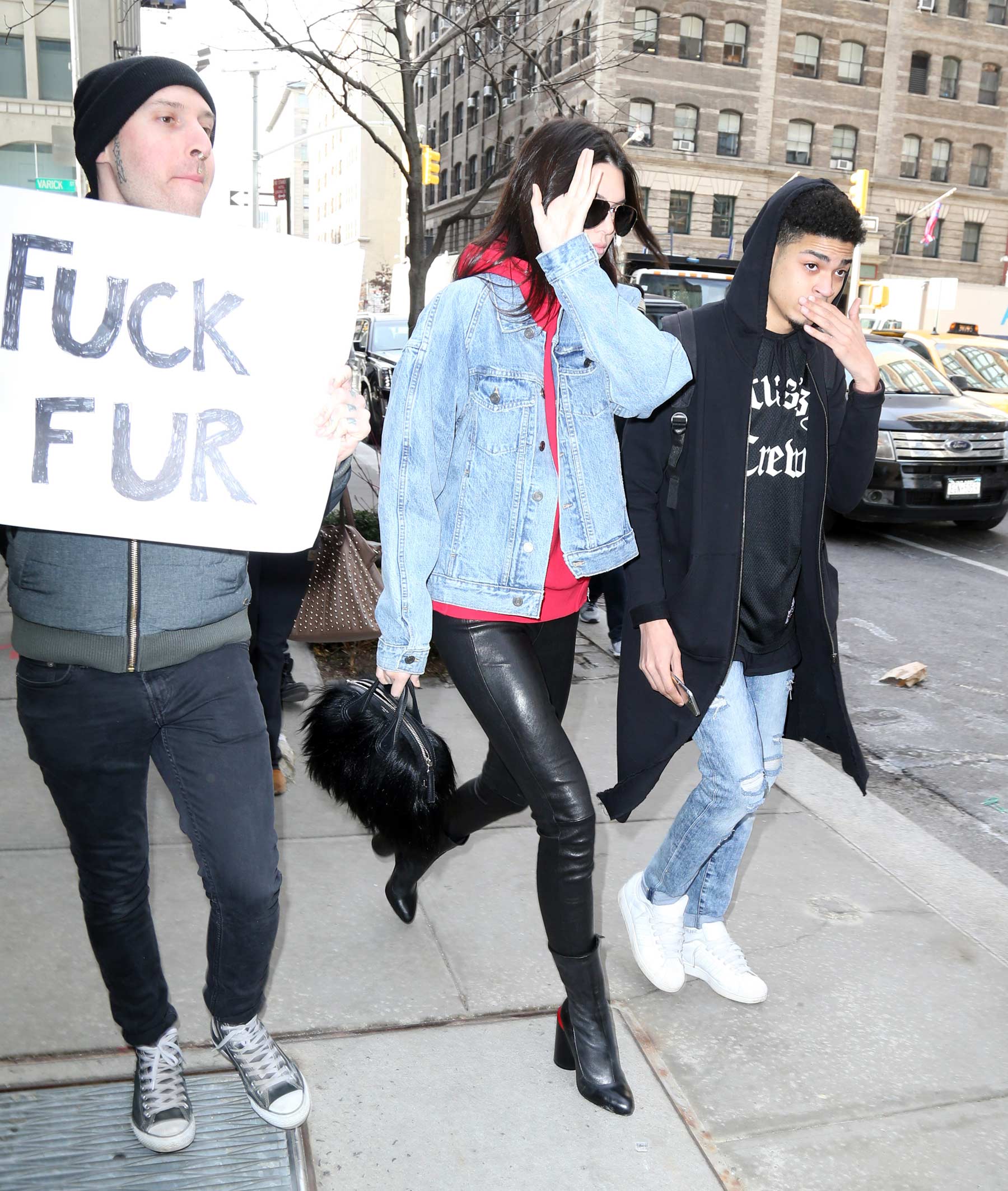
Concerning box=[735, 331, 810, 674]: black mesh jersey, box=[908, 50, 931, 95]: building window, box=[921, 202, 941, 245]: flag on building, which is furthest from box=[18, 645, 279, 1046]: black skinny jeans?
box=[908, 50, 931, 95]: building window

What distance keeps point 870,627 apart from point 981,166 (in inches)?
2113

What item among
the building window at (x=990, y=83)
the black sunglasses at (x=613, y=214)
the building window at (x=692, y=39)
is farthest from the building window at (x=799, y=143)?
the black sunglasses at (x=613, y=214)

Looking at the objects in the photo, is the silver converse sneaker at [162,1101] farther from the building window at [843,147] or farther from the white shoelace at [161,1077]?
the building window at [843,147]

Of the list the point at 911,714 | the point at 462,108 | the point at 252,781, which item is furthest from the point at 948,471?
the point at 462,108

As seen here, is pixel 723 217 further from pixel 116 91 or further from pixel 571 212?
pixel 116 91

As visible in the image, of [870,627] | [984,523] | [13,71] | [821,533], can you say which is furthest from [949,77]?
[821,533]

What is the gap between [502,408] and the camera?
2.65 metres

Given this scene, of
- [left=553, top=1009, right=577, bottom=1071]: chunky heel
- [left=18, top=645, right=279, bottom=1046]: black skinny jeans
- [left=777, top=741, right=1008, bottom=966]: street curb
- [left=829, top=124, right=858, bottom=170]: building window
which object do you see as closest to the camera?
[left=18, top=645, right=279, bottom=1046]: black skinny jeans

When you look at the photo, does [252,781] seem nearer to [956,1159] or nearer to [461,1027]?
[461,1027]

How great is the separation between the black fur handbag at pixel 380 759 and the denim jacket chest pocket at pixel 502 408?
2.18 ft

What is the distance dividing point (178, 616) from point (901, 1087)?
2.11 meters

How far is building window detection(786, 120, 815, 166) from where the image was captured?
50.2 metres

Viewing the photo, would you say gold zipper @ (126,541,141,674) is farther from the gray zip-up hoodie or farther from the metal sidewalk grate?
the metal sidewalk grate

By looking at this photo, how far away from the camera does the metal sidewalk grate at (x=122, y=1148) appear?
2428 mm
